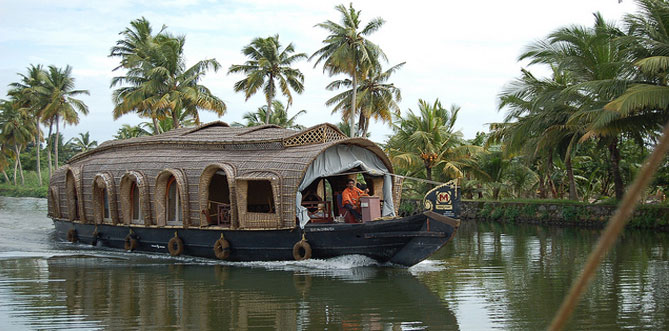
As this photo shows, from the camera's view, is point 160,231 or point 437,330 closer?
point 437,330

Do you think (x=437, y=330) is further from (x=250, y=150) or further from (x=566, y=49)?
(x=566, y=49)

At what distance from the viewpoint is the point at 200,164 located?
32.9ft

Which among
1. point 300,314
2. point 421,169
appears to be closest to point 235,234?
point 300,314

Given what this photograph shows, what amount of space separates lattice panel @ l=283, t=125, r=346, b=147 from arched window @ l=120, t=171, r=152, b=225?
8.46 feet

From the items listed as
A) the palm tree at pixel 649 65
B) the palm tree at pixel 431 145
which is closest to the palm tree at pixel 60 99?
the palm tree at pixel 431 145

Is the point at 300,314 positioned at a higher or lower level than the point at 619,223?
lower

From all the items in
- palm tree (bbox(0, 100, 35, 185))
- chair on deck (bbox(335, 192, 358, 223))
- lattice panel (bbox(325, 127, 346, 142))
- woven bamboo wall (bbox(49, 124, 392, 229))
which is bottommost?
chair on deck (bbox(335, 192, 358, 223))

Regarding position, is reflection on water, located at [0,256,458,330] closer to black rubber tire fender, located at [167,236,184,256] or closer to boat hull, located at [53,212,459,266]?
boat hull, located at [53,212,459,266]

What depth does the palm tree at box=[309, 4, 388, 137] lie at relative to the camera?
20.9 m

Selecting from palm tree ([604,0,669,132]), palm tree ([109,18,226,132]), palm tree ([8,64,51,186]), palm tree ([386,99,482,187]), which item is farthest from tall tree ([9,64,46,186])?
palm tree ([604,0,669,132])

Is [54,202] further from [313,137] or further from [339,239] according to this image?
[339,239]

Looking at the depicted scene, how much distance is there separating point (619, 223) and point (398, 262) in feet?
26.2

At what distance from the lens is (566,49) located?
47.8 feet

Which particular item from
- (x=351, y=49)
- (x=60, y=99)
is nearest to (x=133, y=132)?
(x=60, y=99)
